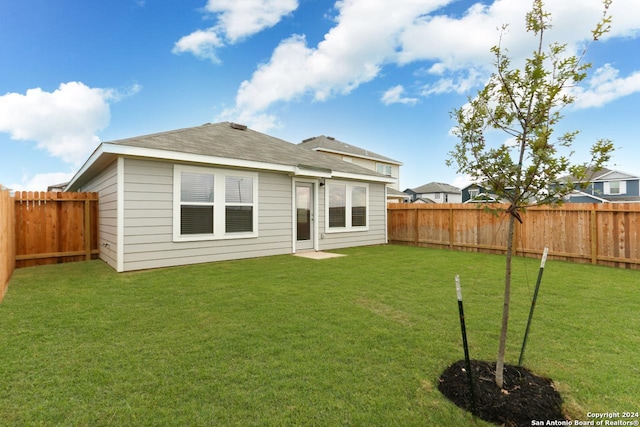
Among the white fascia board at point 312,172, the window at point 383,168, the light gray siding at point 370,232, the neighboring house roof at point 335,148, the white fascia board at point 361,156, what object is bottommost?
the light gray siding at point 370,232

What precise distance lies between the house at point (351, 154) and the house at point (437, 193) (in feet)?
58.8

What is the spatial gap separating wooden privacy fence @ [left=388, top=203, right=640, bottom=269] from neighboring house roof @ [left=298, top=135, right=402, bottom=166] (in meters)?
11.5

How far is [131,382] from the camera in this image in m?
2.22

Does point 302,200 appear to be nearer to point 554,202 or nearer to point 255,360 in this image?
point 255,360

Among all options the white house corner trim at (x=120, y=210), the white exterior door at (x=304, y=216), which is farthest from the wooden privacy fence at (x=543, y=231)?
the white house corner trim at (x=120, y=210)

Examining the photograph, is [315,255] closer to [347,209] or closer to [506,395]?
[347,209]

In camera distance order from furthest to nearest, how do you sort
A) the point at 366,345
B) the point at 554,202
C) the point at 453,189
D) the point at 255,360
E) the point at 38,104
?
the point at 453,189
the point at 38,104
the point at 366,345
the point at 255,360
the point at 554,202

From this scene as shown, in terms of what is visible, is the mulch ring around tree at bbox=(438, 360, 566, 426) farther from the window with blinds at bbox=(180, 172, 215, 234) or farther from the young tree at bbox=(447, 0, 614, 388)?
the window with blinds at bbox=(180, 172, 215, 234)

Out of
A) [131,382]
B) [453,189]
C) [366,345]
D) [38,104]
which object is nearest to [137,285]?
[131,382]

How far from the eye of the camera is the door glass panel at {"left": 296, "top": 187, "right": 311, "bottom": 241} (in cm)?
885

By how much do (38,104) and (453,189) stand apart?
45580 mm

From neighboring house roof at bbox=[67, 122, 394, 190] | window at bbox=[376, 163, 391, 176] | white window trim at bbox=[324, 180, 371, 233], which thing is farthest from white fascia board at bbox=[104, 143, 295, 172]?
window at bbox=[376, 163, 391, 176]

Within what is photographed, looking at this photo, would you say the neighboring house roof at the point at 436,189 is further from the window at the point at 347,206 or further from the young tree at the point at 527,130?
the young tree at the point at 527,130

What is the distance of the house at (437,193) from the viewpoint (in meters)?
43.3
